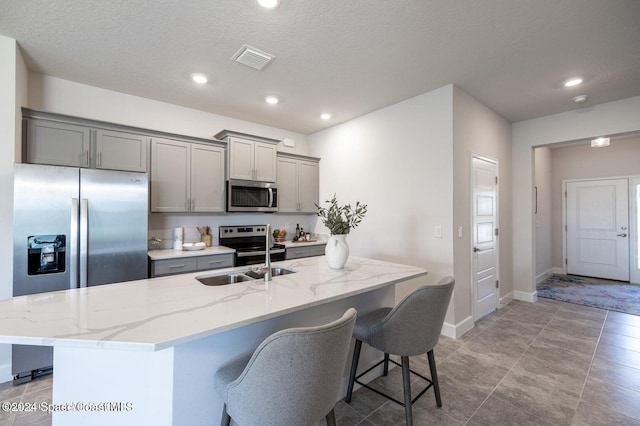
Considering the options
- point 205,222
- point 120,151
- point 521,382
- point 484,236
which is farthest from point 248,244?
point 521,382

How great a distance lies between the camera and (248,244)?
13.0ft

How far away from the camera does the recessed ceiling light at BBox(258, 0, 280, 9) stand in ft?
5.92

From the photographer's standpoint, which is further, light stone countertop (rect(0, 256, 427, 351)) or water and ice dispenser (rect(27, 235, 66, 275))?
water and ice dispenser (rect(27, 235, 66, 275))

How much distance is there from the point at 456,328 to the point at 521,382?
789mm

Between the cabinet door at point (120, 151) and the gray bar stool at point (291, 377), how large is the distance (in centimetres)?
285

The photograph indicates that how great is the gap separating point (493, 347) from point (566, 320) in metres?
1.51

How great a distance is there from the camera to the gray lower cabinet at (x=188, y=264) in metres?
2.82

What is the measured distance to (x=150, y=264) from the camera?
2.81m

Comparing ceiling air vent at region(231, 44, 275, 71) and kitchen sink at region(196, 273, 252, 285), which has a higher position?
ceiling air vent at region(231, 44, 275, 71)

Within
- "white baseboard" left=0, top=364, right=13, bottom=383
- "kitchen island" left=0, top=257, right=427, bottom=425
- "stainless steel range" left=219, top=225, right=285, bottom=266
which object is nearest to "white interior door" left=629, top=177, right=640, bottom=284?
"stainless steel range" left=219, top=225, right=285, bottom=266

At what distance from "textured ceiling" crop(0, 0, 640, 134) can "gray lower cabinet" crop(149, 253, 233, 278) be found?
6.35 ft

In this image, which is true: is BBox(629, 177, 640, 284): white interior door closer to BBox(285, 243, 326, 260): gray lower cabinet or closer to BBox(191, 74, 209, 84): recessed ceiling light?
BBox(285, 243, 326, 260): gray lower cabinet

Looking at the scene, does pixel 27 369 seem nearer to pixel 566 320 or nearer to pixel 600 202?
pixel 566 320

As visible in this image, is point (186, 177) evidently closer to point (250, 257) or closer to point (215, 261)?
point (215, 261)
